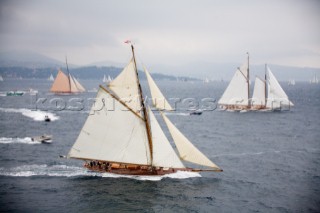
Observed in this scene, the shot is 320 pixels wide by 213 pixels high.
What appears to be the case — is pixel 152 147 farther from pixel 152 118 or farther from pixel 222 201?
pixel 222 201

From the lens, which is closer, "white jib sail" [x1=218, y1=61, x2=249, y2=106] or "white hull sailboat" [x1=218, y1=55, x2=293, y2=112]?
"white hull sailboat" [x1=218, y1=55, x2=293, y2=112]

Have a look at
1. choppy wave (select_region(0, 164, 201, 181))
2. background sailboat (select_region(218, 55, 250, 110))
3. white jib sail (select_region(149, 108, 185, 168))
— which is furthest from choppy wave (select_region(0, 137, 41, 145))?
background sailboat (select_region(218, 55, 250, 110))

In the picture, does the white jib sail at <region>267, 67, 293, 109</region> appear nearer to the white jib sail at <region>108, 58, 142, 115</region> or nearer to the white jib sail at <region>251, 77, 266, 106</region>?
the white jib sail at <region>251, 77, 266, 106</region>

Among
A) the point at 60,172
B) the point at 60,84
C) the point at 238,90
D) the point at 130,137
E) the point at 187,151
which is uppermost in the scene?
the point at 60,84

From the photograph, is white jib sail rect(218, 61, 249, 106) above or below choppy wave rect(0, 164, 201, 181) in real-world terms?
above

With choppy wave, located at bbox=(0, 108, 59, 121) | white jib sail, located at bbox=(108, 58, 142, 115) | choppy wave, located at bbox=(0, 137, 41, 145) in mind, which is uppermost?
white jib sail, located at bbox=(108, 58, 142, 115)

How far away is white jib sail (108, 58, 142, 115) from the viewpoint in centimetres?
4378

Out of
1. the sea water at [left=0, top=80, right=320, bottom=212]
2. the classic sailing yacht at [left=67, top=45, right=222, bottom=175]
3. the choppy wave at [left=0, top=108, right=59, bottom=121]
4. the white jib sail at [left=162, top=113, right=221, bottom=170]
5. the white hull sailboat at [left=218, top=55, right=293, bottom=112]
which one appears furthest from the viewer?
the white hull sailboat at [left=218, top=55, right=293, bottom=112]

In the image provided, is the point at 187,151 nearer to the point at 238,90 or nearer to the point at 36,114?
the point at 36,114

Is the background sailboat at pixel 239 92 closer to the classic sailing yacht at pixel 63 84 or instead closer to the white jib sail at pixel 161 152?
the white jib sail at pixel 161 152

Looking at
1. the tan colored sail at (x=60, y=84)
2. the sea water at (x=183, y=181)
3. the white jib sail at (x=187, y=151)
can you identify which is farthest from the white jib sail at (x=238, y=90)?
the tan colored sail at (x=60, y=84)

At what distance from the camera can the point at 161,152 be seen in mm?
44844

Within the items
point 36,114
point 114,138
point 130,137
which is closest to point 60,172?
point 114,138

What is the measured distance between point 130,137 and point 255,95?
277 feet
